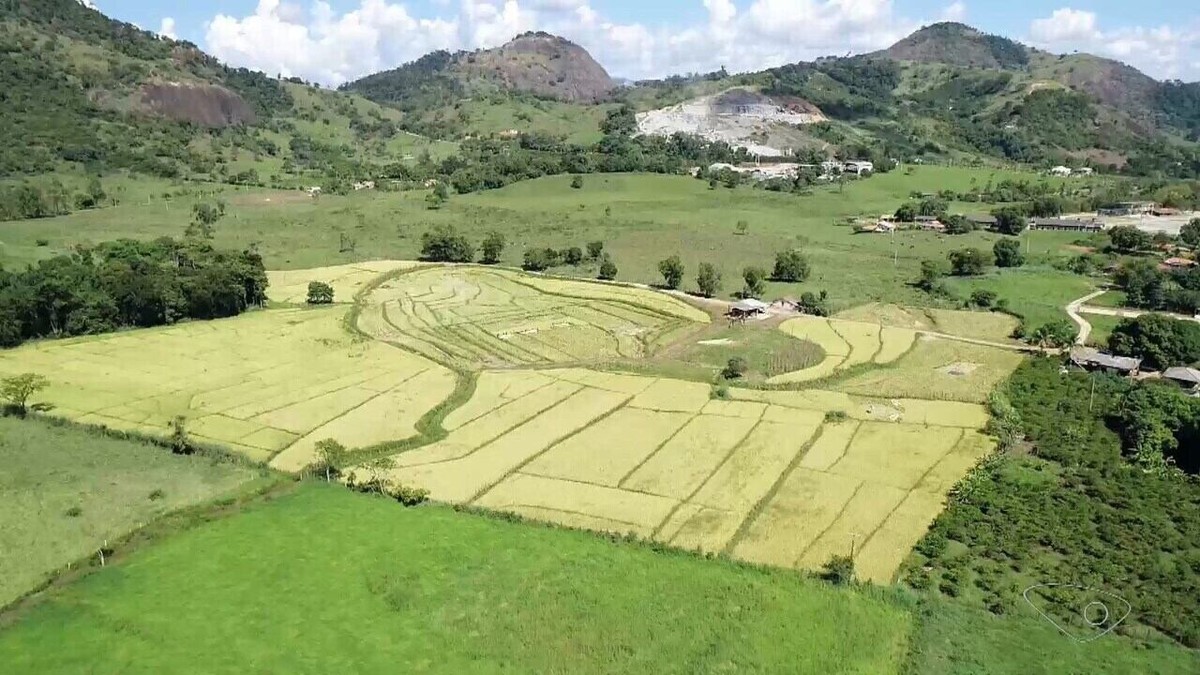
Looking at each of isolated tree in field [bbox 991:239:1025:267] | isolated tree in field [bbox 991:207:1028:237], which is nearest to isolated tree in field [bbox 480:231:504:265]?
isolated tree in field [bbox 991:239:1025:267]

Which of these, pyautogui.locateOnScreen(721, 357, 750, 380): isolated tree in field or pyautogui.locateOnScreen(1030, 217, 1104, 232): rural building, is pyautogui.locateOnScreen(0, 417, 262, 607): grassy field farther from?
pyautogui.locateOnScreen(1030, 217, 1104, 232): rural building

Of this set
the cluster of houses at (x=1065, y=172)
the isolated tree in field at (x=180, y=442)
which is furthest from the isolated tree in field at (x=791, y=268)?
the cluster of houses at (x=1065, y=172)

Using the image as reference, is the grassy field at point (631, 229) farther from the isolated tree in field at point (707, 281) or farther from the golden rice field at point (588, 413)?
the golden rice field at point (588, 413)

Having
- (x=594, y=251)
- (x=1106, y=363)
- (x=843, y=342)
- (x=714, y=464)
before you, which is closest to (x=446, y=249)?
(x=594, y=251)

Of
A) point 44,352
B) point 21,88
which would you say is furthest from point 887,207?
point 21,88

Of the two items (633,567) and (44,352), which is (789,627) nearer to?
(633,567)

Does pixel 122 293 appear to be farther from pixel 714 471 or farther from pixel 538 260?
pixel 714 471
